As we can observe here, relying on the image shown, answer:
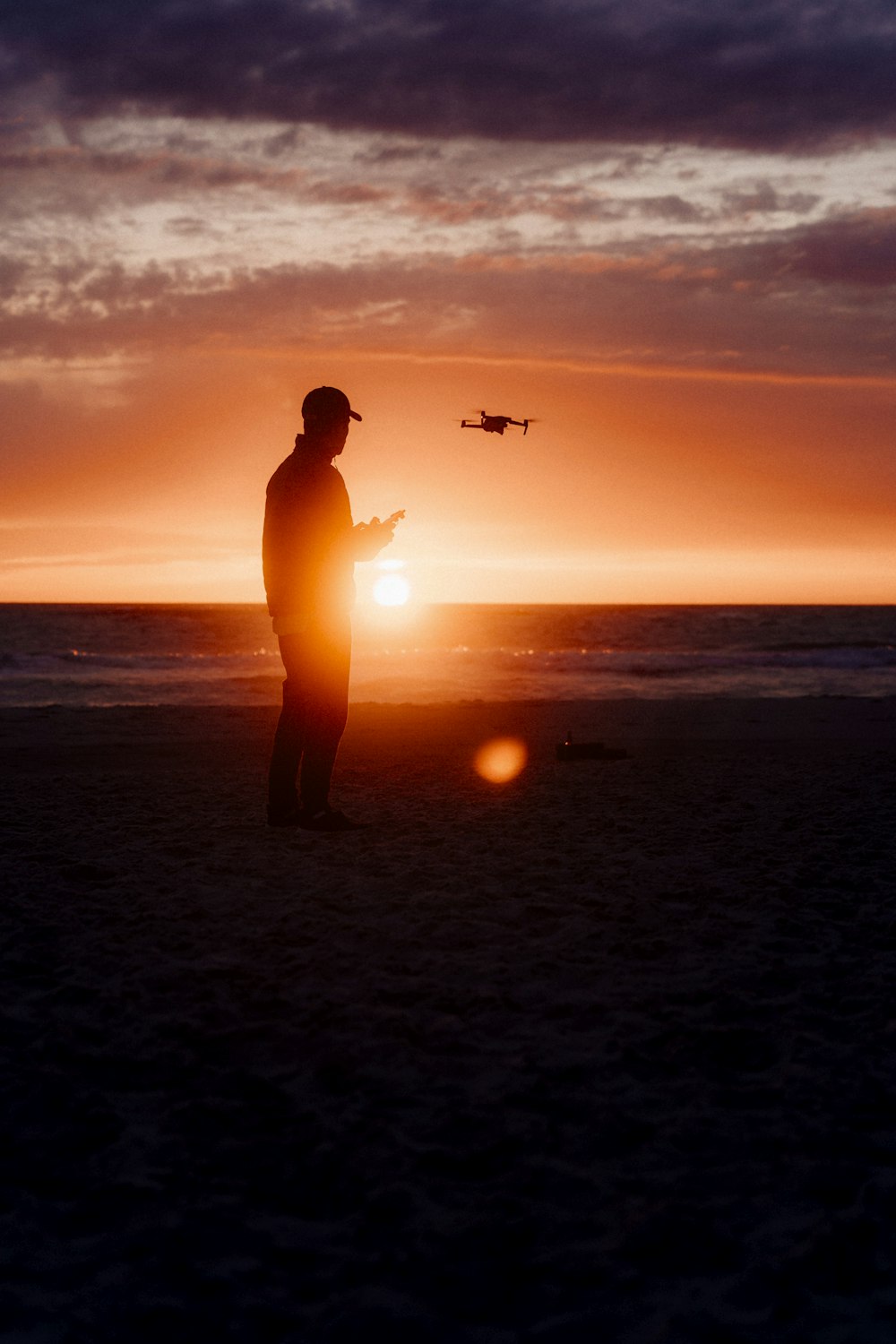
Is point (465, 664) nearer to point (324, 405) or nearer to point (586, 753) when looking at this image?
point (586, 753)

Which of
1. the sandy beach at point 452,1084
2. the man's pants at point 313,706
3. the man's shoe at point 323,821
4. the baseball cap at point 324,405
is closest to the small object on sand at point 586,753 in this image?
the sandy beach at point 452,1084

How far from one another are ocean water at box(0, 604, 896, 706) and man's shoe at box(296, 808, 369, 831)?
40.4 ft

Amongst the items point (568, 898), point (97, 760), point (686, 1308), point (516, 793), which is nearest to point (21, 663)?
point (97, 760)

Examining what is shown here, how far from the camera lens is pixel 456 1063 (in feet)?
10.8

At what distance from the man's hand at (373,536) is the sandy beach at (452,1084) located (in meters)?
1.62

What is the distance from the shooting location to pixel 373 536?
21.4ft

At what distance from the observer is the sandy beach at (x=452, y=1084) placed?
2.24 meters

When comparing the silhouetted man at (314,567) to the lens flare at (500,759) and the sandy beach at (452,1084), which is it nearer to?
the sandy beach at (452,1084)

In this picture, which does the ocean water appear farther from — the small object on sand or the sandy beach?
the sandy beach

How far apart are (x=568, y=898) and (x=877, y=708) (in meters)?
12.9

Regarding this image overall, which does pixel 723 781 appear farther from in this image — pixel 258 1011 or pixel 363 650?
pixel 363 650

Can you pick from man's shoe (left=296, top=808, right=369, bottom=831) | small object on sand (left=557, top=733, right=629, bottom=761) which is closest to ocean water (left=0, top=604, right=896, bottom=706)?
small object on sand (left=557, top=733, right=629, bottom=761)

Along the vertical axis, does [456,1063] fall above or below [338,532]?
below

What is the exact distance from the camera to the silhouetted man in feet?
20.8
